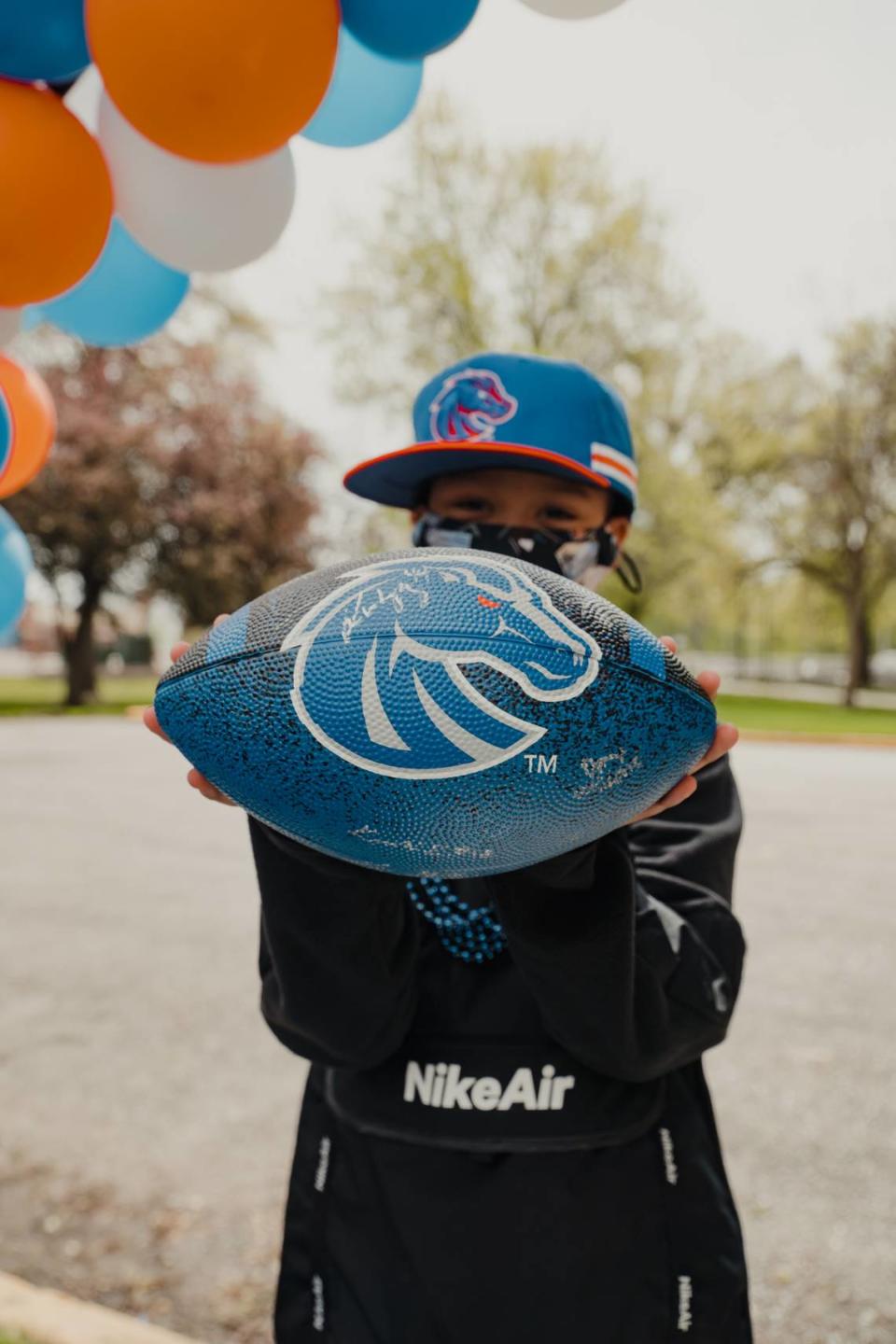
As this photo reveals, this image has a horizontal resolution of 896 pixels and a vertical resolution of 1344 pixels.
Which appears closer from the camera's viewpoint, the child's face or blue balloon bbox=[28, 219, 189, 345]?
the child's face

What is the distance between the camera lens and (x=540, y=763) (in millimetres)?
932

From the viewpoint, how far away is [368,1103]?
4.50 feet

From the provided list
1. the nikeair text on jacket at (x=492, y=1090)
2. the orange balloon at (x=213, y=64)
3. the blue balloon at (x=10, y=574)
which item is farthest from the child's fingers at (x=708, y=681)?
the blue balloon at (x=10, y=574)

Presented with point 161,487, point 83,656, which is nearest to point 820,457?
point 161,487

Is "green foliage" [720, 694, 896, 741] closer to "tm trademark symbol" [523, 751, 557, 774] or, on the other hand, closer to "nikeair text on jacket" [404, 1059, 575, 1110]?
"nikeair text on jacket" [404, 1059, 575, 1110]

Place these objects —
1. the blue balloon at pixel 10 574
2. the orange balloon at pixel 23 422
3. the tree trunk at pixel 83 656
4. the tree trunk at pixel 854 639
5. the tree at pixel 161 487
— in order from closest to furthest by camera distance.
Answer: the orange balloon at pixel 23 422, the blue balloon at pixel 10 574, the tree at pixel 161 487, the tree trunk at pixel 83 656, the tree trunk at pixel 854 639

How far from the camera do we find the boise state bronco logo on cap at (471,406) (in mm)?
1596

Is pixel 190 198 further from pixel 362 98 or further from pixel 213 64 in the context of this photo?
pixel 213 64

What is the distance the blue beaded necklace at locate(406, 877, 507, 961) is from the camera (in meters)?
1.34

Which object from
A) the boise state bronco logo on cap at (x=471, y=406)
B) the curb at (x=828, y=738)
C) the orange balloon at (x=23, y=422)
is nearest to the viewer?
the boise state bronco logo on cap at (x=471, y=406)

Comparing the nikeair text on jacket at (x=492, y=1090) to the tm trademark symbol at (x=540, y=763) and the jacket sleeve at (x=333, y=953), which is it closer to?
the jacket sleeve at (x=333, y=953)

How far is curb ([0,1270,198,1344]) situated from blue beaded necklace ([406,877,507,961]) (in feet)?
5.12

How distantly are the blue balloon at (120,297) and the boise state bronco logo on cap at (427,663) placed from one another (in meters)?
1.89

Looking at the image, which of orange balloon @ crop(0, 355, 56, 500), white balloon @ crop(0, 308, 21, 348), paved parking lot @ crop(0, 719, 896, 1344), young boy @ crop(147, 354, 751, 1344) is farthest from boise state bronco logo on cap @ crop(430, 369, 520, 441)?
paved parking lot @ crop(0, 719, 896, 1344)
